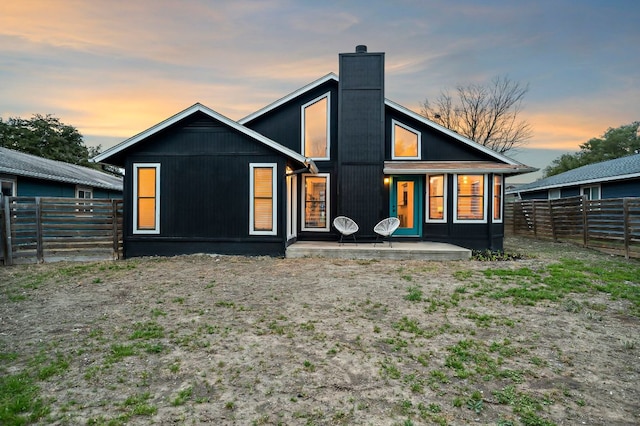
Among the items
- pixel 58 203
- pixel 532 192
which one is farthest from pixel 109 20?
pixel 532 192

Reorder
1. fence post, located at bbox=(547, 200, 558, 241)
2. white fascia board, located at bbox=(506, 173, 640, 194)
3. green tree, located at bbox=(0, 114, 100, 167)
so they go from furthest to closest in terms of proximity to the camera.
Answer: green tree, located at bbox=(0, 114, 100, 167)
white fascia board, located at bbox=(506, 173, 640, 194)
fence post, located at bbox=(547, 200, 558, 241)

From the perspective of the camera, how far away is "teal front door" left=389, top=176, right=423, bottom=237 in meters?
11.2

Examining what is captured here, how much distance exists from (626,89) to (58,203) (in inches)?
946

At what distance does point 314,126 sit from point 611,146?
1331 inches

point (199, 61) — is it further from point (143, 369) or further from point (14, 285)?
point (143, 369)

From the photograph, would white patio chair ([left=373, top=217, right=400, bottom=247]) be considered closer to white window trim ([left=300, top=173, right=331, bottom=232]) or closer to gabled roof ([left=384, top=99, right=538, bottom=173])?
white window trim ([left=300, top=173, right=331, bottom=232])

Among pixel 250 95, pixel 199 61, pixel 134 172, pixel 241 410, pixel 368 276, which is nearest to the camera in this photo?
pixel 241 410

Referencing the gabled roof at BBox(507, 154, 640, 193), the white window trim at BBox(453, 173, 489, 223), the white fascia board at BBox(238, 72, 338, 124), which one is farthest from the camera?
the gabled roof at BBox(507, 154, 640, 193)

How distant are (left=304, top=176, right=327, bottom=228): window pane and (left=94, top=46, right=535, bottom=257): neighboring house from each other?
3 cm

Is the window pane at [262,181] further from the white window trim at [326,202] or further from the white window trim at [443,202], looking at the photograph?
the white window trim at [443,202]

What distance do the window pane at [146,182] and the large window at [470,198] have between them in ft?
29.4

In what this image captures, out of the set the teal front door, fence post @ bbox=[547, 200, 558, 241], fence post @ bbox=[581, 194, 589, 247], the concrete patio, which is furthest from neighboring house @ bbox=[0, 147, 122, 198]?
fence post @ bbox=[547, 200, 558, 241]

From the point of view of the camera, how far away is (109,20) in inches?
448

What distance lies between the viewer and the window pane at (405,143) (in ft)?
37.2
